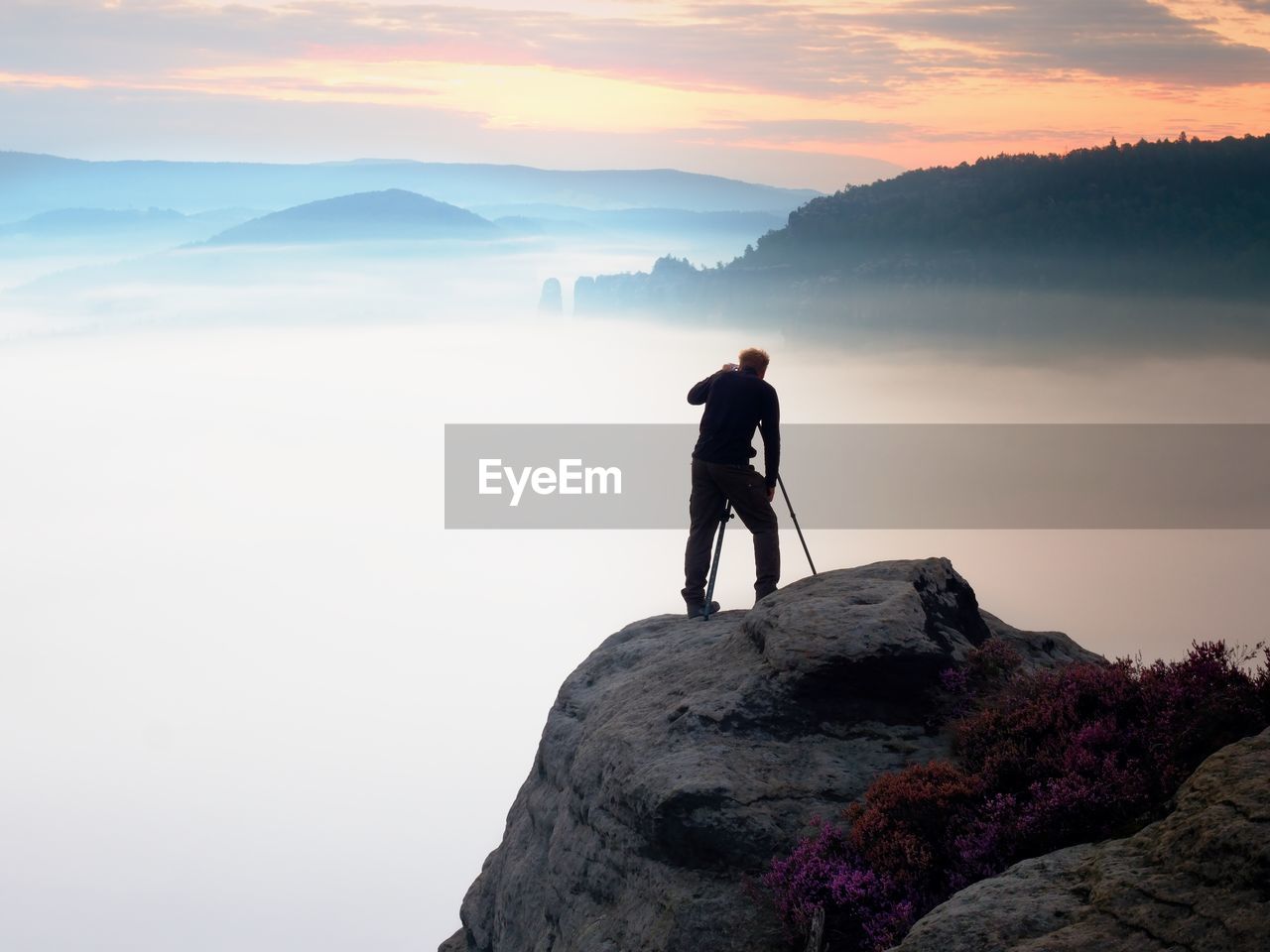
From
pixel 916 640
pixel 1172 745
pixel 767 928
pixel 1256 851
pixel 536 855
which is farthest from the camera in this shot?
pixel 536 855

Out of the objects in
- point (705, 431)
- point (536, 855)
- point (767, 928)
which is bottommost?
point (536, 855)

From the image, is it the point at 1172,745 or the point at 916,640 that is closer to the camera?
the point at 1172,745

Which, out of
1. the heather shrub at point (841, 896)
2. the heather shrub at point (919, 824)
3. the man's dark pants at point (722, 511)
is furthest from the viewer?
the man's dark pants at point (722, 511)

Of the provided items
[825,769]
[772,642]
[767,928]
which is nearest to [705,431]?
[772,642]

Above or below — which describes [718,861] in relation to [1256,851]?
below

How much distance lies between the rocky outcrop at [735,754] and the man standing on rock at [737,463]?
61.5 inches

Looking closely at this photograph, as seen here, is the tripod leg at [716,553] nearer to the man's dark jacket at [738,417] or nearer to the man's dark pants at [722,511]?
the man's dark pants at [722,511]

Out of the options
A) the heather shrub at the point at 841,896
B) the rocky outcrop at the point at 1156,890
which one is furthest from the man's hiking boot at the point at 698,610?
the rocky outcrop at the point at 1156,890

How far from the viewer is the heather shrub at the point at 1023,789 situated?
10.0 m

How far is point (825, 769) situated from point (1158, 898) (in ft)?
15.4

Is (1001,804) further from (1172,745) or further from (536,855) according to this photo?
(536,855)

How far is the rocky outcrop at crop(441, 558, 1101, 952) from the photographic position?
12.1m

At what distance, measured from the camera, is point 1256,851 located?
791 centimetres

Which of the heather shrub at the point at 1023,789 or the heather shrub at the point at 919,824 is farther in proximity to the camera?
the heather shrub at the point at 919,824
